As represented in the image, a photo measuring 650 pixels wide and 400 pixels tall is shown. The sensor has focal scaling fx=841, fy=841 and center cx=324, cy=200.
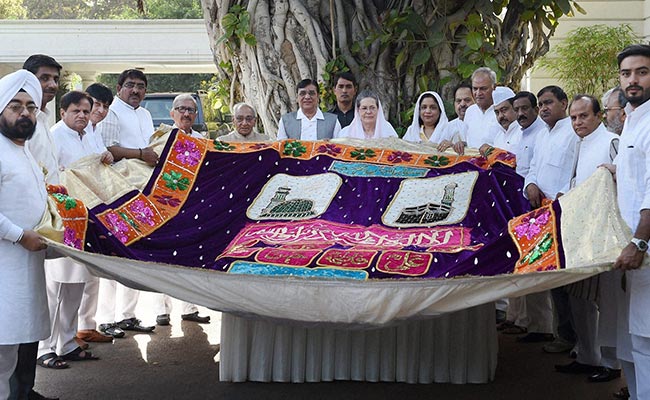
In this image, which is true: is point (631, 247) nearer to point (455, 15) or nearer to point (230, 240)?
point (230, 240)

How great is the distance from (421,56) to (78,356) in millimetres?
4199

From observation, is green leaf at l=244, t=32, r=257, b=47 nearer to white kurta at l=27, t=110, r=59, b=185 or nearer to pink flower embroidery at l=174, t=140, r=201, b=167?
pink flower embroidery at l=174, t=140, r=201, b=167

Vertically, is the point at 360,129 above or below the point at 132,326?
above

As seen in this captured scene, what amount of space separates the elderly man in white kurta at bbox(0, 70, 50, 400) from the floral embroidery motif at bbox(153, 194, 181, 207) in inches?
45.0

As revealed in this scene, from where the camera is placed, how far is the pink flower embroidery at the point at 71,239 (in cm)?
385

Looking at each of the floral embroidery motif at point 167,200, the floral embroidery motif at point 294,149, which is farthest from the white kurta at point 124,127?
the floral embroidery motif at point 294,149

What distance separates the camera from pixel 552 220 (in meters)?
3.84

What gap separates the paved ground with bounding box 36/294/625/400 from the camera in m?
4.42

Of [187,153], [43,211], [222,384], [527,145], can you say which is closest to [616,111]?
[527,145]

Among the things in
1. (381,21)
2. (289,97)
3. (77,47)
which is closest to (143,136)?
(289,97)

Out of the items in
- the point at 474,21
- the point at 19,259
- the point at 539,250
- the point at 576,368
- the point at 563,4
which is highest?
the point at 563,4

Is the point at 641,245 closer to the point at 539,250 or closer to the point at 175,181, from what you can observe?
the point at 539,250

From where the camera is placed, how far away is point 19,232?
11.5ft

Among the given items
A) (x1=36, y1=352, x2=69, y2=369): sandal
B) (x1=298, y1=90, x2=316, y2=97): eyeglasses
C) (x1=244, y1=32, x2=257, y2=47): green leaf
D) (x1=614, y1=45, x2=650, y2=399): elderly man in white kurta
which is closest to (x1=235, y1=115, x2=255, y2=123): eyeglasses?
(x1=298, y1=90, x2=316, y2=97): eyeglasses
